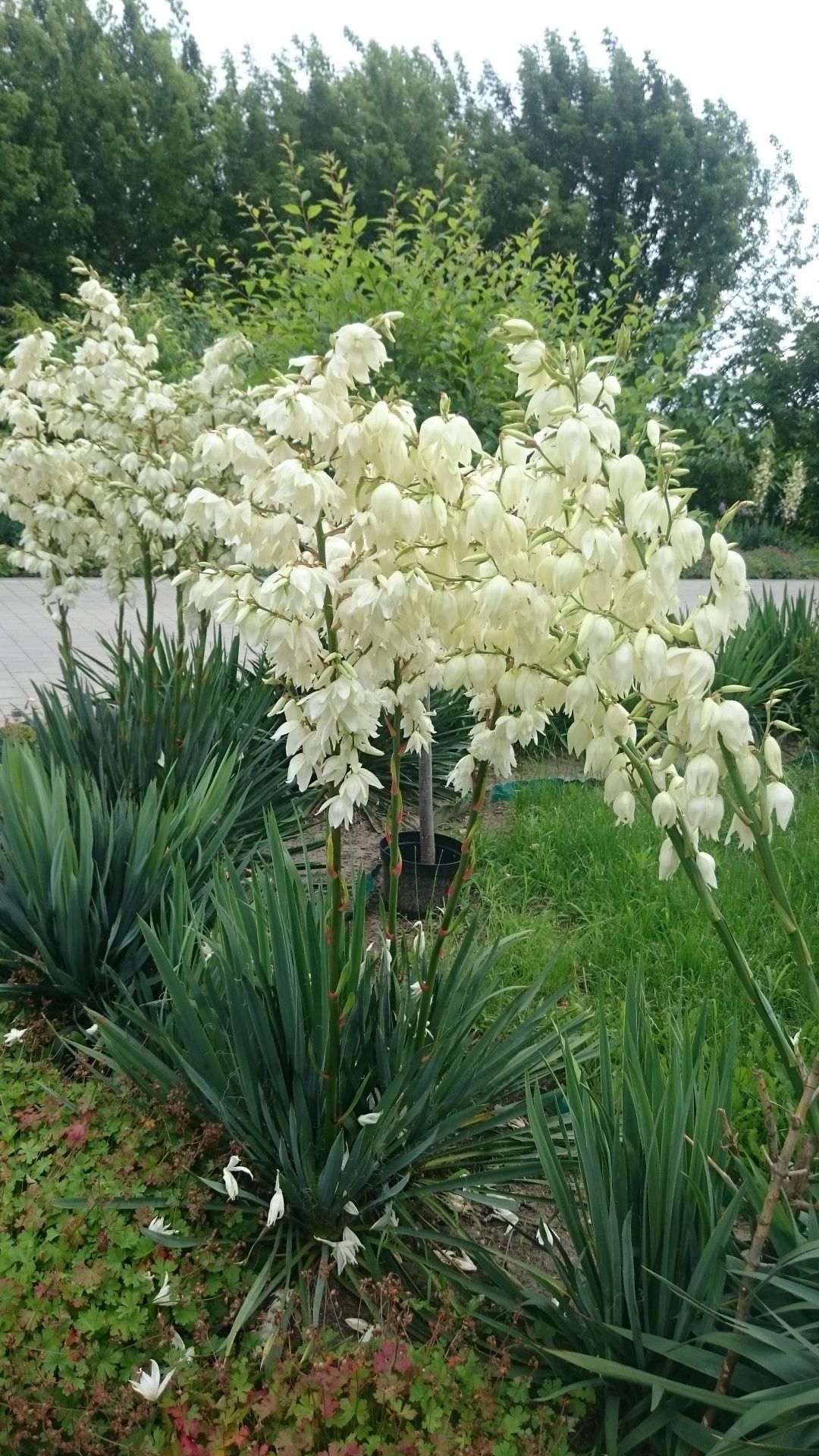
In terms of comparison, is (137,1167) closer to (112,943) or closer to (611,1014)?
(112,943)

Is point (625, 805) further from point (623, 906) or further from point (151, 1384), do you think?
point (623, 906)

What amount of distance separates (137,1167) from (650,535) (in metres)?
1.49

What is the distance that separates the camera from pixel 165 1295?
1.61m

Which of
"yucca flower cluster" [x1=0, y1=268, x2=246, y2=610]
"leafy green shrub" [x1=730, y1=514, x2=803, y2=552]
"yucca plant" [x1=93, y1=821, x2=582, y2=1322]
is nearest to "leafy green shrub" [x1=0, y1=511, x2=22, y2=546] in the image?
"yucca flower cluster" [x1=0, y1=268, x2=246, y2=610]

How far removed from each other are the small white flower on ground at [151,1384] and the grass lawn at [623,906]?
139 centimetres

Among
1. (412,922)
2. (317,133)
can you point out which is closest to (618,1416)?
(412,922)

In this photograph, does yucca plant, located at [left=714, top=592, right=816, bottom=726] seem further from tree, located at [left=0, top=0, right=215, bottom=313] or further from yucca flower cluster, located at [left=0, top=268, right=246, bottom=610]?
tree, located at [left=0, top=0, right=215, bottom=313]

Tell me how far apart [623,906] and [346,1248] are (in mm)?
1704

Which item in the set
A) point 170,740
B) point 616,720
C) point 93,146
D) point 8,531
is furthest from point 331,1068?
point 93,146

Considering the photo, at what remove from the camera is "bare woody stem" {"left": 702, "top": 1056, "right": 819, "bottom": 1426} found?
4.39ft

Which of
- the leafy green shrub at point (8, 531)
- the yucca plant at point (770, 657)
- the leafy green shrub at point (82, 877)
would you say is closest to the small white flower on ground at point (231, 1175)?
the leafy green shrub at point (82, 877)

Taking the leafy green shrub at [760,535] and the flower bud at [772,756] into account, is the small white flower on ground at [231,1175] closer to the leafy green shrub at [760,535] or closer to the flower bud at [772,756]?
the flower bud at [772,756]

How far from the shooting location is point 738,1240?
5.76 feet

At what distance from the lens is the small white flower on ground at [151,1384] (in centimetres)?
146
